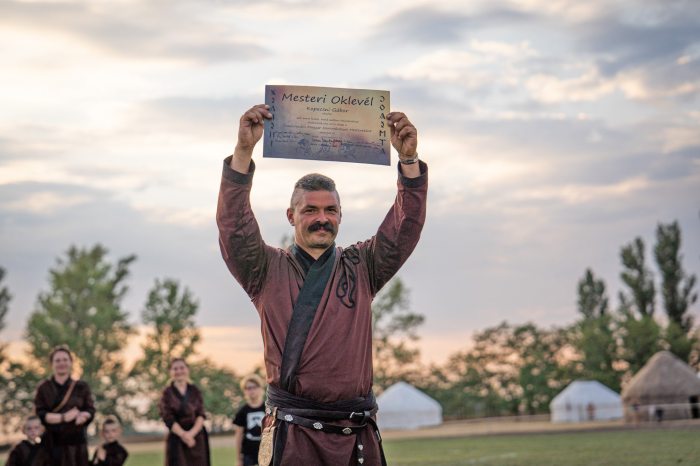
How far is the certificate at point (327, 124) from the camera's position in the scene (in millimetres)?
4996

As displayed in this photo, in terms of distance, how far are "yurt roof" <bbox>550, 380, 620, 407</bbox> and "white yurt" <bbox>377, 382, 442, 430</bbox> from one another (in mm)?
7113

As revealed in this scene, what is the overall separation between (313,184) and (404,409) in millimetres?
49825

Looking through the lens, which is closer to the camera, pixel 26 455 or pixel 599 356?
pixel 26 455

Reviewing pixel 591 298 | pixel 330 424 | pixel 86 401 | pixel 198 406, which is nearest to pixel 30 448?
pixel 86 401

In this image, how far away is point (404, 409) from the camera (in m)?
53.6

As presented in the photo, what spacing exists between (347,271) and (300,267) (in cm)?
24

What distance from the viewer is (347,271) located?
498 cm

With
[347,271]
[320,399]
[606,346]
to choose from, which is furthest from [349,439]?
[606,346]

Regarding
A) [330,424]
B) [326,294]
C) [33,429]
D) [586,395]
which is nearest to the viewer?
[330,424]

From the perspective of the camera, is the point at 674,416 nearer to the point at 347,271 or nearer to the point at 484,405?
the point at 484,405

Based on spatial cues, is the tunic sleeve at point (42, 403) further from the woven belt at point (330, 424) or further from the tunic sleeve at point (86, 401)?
the woven belt at point (330, 424)

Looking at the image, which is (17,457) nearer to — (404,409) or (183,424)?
(183,424)

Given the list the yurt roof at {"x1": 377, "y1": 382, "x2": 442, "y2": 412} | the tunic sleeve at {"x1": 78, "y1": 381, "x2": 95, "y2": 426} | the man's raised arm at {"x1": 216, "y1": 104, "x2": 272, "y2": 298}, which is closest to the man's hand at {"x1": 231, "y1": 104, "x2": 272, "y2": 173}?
the man's raised arm at {"x1": 216, "y1": 104, "x2": 272, "y2": 298}

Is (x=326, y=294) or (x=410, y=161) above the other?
(x=410, y=161)
